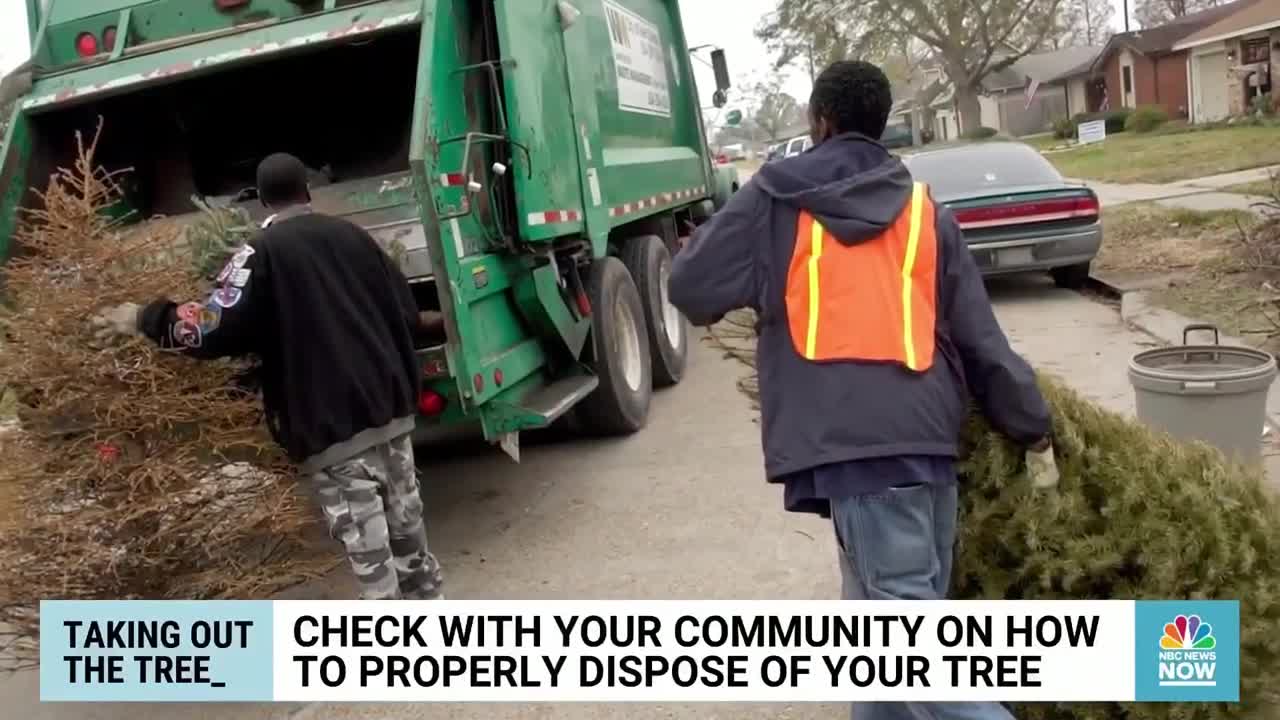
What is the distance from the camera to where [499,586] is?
458 centimetres

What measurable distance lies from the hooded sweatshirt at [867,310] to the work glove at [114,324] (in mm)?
1753

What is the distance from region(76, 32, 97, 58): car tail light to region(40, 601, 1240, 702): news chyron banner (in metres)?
3.14

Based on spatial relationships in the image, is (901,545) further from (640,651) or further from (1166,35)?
(1166,35)

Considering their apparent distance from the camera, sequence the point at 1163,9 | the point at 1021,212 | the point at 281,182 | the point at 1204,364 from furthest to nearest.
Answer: the point at 1163,9, the point at 1021,212, the point at 1204,364, the point at 281,182

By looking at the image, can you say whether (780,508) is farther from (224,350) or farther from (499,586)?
(224,350)

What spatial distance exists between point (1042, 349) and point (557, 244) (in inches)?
156

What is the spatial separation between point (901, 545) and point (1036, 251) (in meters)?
7.54

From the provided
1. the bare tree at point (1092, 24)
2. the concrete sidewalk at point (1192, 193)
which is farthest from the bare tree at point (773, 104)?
the concrete sidewalk at point (1192, 193)

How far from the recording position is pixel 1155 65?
42625 millimetres

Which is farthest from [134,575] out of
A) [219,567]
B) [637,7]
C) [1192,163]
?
[1192,163]

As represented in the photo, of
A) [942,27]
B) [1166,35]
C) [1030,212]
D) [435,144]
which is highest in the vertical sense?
[942,27]

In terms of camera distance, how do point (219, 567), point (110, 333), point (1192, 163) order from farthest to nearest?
point (1192, 163)
point (219, 567)
point (110, 333)

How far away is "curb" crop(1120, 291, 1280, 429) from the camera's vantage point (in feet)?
23.4

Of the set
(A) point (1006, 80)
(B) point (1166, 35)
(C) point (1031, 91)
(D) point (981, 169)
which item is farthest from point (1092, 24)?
(D) point (981, 169)
